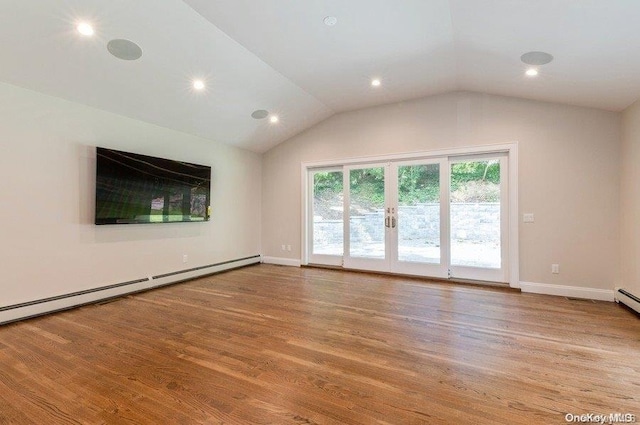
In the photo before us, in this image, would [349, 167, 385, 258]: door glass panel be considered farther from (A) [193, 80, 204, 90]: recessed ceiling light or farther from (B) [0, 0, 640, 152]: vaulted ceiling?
(A) [193, 80, 204, 90]: recessed ceiling light

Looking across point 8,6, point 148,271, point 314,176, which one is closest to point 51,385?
point 148,271

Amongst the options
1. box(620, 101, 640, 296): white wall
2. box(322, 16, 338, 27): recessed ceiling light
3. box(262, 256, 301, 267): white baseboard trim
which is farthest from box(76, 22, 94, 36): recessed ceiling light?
box(620, 101, 640, 296): white wall

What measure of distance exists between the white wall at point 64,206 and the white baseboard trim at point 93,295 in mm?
76

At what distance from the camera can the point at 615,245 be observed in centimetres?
388

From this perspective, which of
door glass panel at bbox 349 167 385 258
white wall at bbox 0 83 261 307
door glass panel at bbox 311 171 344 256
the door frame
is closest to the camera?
white wall at bbox 0 83 261 307

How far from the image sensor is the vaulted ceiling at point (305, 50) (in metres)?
2.58

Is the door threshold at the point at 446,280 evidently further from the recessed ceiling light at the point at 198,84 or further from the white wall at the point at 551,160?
the recessed ceiling light at the point at 198,84

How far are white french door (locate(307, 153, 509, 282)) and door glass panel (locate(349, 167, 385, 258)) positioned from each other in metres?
0.02

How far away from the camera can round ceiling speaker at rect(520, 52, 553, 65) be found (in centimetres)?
304

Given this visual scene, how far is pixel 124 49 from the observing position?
10.3 ft

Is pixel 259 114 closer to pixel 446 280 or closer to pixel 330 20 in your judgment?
pixel 330 20

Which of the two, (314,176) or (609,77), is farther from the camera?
(314,176)

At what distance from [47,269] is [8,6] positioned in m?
2.63

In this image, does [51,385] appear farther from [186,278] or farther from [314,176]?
[314,176]
